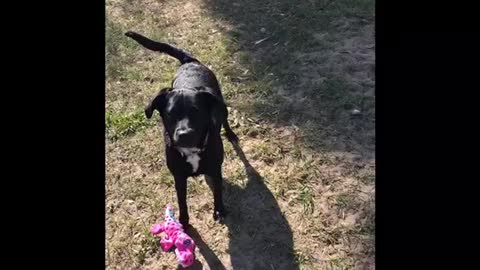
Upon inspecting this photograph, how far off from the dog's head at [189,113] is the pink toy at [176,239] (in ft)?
2.32

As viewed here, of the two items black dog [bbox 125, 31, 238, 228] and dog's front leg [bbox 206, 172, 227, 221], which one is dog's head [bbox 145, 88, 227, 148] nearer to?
black dog [bbox 125, 31, 238, 228]

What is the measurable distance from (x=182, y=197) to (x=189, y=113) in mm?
702

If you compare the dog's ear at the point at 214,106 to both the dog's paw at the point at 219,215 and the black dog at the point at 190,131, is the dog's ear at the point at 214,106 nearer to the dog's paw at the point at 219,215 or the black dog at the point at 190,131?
the black dog at the point at 190,131

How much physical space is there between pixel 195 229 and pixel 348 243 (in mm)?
1096

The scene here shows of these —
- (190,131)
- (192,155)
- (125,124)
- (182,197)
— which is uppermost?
(190,131)

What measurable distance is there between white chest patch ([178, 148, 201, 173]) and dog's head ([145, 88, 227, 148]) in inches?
2.4

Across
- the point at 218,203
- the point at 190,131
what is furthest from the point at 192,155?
the point at 218,203

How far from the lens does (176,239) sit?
12.0 ft

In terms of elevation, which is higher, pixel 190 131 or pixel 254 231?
pixel 190 131

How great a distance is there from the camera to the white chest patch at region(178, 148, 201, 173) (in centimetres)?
337

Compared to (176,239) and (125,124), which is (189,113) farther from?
(125,124)
